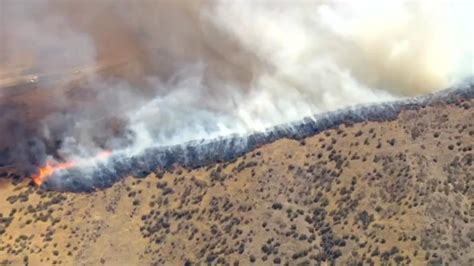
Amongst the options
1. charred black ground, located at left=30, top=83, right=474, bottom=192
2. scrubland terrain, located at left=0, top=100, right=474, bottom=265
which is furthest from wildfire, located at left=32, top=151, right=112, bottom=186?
scrubland terrain, located at left=0, top=100, right=474, bottom=265

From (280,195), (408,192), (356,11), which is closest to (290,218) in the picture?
(280,195)

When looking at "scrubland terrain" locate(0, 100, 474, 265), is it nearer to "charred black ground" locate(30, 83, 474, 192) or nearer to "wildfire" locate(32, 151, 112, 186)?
"charred black ground" locate(30, 83, 474, 192)

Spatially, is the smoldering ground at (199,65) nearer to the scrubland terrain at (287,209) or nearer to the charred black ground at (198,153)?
the charred black ground at (198,153)

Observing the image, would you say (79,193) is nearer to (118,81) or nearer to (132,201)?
(132,201)

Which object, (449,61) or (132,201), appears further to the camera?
(449,61)

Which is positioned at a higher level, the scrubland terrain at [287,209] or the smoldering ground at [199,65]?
the smoldering ground at [199,65]

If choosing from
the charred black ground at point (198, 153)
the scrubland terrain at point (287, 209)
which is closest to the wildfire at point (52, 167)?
the charred black ground at point (198, 153)

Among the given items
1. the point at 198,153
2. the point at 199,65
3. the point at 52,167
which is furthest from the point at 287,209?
the point at 52,167

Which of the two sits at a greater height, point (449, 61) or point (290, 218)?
point (449, 61)
